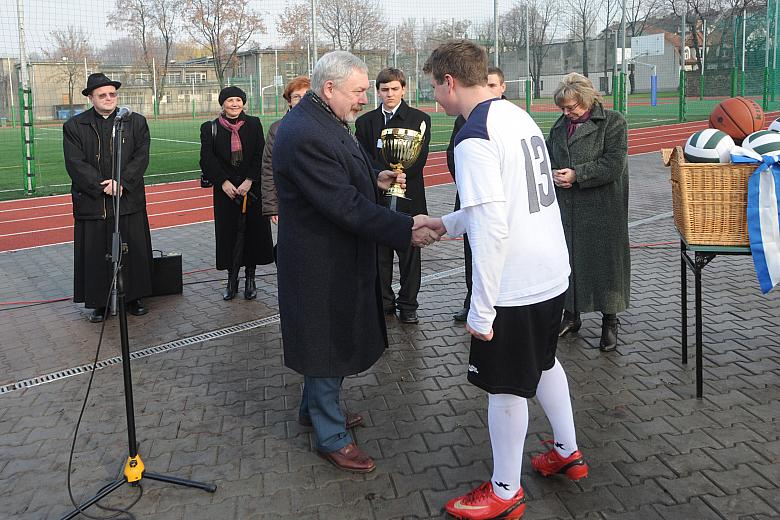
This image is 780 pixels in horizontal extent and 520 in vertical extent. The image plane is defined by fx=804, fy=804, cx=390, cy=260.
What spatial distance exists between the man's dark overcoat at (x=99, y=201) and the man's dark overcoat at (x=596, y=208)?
12.5 feet

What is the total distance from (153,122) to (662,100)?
24.5m

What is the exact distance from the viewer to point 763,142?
455 cm

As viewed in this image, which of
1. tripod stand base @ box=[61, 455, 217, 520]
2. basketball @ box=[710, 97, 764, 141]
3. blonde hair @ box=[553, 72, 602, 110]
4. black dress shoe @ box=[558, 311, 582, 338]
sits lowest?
tripod stand base @ box=[61, 455, 217, 520]

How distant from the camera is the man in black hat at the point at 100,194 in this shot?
7.12 m

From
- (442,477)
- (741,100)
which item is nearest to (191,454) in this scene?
(442,477)

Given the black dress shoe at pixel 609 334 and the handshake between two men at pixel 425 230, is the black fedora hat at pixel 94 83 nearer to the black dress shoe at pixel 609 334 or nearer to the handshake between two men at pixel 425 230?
the handshake between two men at pixel 425 230

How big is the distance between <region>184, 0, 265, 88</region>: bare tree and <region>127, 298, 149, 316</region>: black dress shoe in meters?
21.6

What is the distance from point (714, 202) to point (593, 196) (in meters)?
1.27

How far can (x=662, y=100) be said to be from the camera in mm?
40188

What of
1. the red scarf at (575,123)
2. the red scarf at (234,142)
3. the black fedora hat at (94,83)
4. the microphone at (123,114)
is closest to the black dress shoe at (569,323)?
the red scarf at (575,123)

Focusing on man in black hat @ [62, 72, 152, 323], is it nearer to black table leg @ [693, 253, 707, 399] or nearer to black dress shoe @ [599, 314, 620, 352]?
black dress shoe @ [599, 314, 620, 352]

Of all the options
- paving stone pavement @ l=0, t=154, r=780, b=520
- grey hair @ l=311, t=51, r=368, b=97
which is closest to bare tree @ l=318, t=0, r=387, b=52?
paving stone pavement @ l=0, t=154, r=780, b=520

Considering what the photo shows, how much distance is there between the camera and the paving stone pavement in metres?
3.93

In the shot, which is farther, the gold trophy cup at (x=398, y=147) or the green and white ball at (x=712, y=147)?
the gold trophy cup at (x=398, y=147)
